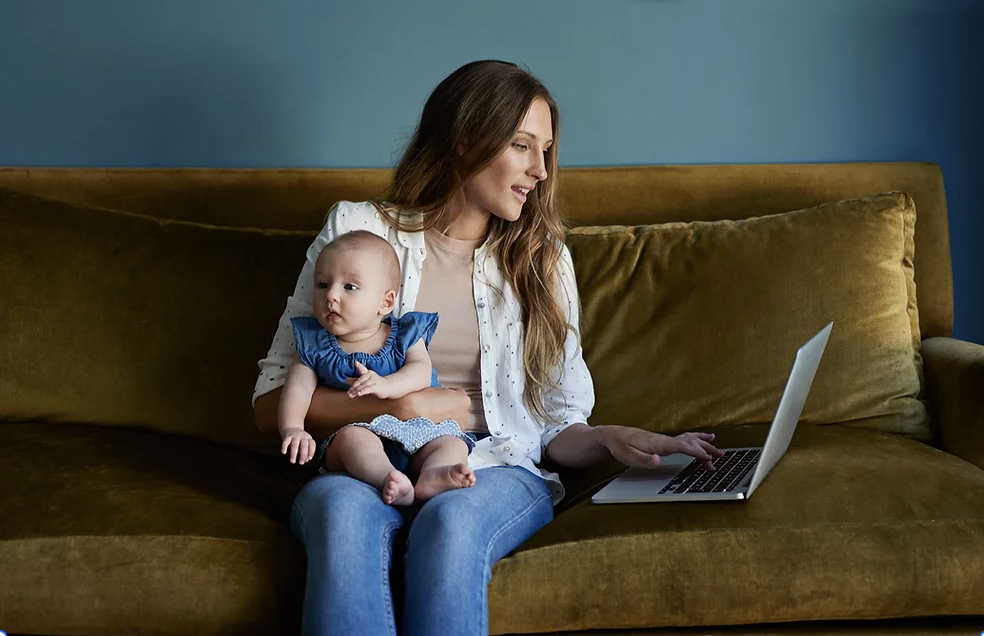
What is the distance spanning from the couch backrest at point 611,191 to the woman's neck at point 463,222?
0.57 m

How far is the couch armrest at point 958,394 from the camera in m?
1.88

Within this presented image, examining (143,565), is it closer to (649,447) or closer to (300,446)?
(300,446)

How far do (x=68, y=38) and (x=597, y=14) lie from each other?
133cm

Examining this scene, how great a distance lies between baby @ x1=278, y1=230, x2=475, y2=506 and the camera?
1503mm

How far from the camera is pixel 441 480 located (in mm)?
1464

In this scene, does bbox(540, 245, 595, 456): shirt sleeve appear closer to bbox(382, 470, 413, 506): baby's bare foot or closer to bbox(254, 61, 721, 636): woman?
bbox(254, 61, 721, 636): woman

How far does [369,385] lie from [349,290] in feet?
0.54

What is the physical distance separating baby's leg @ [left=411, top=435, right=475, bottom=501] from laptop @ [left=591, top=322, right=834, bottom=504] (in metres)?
0.23

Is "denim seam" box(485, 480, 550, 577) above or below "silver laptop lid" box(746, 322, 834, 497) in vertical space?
below

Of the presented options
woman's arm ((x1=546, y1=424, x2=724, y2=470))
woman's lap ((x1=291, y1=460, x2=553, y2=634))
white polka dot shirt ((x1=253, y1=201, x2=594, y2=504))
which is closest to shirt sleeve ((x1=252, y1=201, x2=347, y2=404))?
white polka dot shirt ((x1=253, y1=201, x2=594, y2=504))

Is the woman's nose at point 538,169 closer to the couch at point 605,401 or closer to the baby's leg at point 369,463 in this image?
the couch at point 605,401

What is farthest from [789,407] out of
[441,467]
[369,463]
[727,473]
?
[369,463]

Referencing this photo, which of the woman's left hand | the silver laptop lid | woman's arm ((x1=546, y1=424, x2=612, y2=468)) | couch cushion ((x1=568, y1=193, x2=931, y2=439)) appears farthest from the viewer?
couch cushion ((x1=568, y1=193, x2=931, y2=439))

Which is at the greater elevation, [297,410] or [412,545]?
[297,410]
